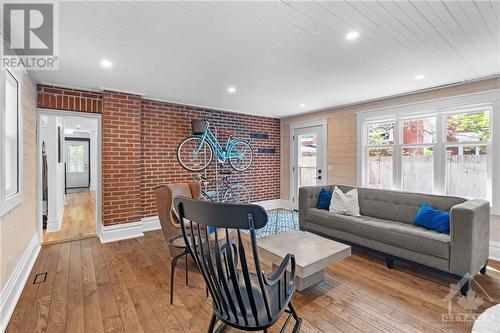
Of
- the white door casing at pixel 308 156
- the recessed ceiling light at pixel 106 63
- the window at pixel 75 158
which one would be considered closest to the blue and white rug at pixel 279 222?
the white door casing at pixel 308 156

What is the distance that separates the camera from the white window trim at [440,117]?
3.14 meters

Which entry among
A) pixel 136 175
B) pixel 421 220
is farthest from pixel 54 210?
pixel 421 220

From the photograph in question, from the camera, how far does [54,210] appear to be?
4.28 meters

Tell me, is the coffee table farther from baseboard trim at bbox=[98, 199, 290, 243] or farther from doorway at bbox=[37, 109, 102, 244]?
doorway at bbox=[37, 109, 102, 244]

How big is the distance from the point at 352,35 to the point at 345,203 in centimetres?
234

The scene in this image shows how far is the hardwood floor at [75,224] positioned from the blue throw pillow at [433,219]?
4.90 metres

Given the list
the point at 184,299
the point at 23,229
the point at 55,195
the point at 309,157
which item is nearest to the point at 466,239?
the point at 184,299

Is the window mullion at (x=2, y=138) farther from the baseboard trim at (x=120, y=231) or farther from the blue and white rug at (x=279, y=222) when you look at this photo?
the blue and white rug at (x=279, y=222)

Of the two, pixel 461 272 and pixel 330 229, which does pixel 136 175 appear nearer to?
pixel 330 229

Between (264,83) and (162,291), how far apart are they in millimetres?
2882

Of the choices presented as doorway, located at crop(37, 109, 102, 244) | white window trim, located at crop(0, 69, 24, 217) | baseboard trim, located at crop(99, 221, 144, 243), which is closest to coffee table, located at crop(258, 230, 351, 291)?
white window trim, located at crop(0, 69, 24, 217)

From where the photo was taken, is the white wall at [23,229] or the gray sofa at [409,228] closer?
the white wall at [23,229]

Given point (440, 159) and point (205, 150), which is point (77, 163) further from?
point (440, 159)

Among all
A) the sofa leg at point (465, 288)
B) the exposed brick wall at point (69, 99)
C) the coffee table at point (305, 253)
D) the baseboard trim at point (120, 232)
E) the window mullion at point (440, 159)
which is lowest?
the sofa leg at point (465, 288)
